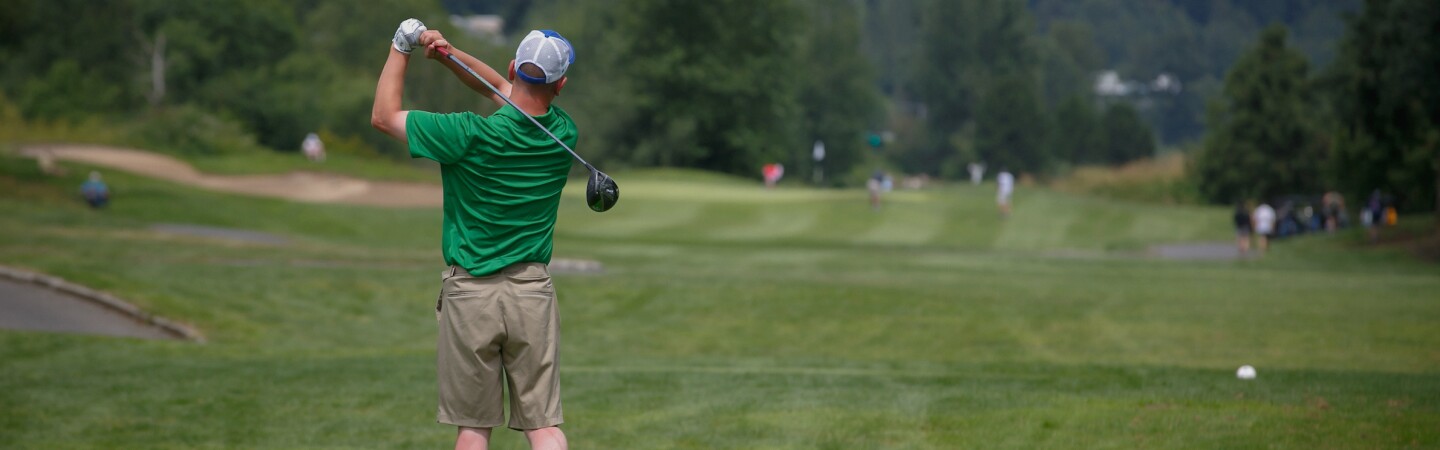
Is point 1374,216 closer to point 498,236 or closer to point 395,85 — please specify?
point 498,236

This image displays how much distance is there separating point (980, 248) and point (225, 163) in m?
26.5

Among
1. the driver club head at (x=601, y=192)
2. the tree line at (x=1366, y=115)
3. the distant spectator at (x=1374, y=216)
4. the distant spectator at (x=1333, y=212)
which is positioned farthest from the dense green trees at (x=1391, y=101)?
the driver club head at (x=601, y=192)

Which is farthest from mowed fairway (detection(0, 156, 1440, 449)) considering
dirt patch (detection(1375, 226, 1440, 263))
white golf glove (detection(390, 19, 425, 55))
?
white golf glove (detection(390, 19, 425, 55))

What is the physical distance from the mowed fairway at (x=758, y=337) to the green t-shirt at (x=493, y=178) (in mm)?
3436

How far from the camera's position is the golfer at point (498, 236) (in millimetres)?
6918

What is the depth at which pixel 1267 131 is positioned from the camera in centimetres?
7500

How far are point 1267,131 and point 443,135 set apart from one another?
240 ft

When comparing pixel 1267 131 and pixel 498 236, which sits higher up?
pixel 1267 131

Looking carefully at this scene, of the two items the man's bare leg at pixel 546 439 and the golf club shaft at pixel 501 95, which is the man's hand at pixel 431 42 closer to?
the golf club shaft at pixel 501 95

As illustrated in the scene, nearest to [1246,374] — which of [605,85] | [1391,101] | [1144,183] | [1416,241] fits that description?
[1391,101]

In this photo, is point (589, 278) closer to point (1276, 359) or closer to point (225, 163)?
point (1276, 359)

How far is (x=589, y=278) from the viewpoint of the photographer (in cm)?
2752

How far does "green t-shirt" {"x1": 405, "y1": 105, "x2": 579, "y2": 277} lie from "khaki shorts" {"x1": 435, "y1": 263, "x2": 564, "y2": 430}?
0.30ft

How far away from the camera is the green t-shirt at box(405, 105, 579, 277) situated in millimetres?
6828
